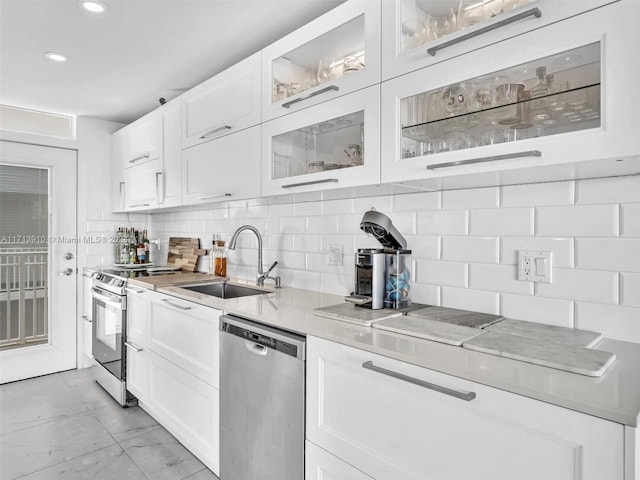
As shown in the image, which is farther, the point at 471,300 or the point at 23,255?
the point at 23,255

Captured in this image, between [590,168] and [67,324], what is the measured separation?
4.10 meters

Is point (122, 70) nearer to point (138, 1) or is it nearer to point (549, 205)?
point (138, 1)

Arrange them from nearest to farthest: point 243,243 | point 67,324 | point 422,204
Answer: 1. point 422,204
2. point 243,243
3. point 67,324

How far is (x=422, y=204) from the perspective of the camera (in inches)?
71.6

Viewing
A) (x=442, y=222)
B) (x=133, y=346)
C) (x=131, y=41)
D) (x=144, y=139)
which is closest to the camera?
(x=442, y=222)

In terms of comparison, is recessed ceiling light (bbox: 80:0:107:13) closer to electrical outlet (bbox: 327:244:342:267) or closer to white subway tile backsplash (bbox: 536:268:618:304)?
electrical outlet (bbox: 327:244:342:267)

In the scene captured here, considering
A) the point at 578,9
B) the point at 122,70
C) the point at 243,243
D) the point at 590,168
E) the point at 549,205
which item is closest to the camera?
the point at 578,9

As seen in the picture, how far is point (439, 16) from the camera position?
4.50 feet

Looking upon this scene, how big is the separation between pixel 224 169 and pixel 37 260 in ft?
7.54

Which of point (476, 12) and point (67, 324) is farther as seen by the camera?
point (67, 324)

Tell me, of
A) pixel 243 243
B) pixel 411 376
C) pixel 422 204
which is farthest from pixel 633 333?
pixel 243 243

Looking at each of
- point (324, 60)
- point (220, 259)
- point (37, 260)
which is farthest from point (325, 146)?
point (37, 260)

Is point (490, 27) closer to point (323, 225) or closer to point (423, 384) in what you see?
point (423, 384)

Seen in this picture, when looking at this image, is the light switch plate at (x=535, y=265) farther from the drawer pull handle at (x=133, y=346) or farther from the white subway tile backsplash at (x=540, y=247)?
the drawer pull handle at (x=133, y=346)
